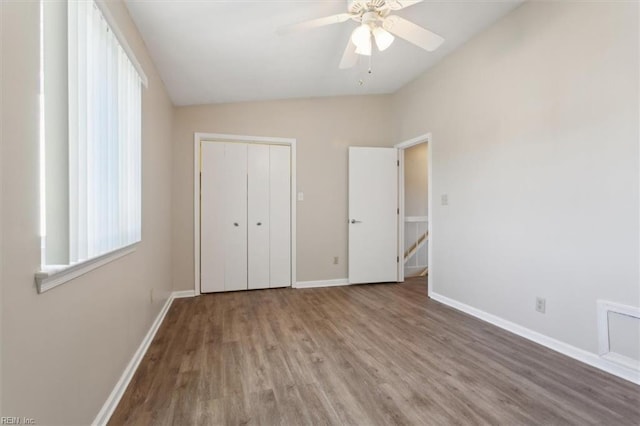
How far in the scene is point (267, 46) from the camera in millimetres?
2641

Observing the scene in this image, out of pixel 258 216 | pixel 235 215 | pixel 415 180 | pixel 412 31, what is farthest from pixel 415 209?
pixel 412 31

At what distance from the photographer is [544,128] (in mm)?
2393

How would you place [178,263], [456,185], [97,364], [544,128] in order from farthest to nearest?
[178,263] → [456,185] → [544,128] → [97,364]

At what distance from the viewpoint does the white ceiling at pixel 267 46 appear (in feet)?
6.98

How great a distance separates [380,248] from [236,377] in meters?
2.90

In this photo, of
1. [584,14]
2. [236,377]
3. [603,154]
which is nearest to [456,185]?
[603,154]

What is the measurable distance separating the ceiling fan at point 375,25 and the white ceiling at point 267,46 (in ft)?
1.11

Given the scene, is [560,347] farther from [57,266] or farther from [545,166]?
[57,266]

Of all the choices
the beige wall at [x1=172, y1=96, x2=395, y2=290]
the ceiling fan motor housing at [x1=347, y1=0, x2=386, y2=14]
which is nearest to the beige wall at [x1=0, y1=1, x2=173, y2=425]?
the ceiling fan motor housing at [x1=347, y1=0, x2=386, y2=14]

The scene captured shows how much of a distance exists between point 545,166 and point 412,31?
1479 mm

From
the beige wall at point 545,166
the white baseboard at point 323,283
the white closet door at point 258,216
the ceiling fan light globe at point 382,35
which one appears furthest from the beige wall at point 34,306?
the beige wall at point 545,166

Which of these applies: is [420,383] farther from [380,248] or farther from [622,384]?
[380,248]

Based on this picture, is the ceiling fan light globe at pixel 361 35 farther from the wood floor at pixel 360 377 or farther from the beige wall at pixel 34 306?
the wood floor at pixel 360 377

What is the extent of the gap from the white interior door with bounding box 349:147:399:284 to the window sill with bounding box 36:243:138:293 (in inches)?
127
